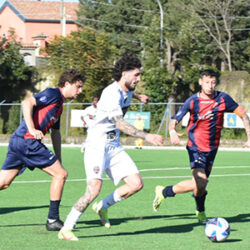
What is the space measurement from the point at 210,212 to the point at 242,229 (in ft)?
4.94

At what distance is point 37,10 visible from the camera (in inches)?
3314

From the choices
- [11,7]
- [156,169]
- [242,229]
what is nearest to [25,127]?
[242,229]

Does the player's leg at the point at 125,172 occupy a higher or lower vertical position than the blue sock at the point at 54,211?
higher

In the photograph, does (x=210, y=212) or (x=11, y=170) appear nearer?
(x=11, y=170)

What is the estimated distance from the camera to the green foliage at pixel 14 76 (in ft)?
142

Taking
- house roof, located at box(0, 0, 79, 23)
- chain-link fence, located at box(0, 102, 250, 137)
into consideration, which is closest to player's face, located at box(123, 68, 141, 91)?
chain-link fence, located at box(0, 102, 250, 137)

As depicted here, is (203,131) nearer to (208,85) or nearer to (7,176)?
(208,85)

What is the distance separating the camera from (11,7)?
81625mm

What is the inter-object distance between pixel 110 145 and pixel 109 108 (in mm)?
540

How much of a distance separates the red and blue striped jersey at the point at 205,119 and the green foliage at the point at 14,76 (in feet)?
114

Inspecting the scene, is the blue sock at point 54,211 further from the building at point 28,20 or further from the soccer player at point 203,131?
the building at point 28,20

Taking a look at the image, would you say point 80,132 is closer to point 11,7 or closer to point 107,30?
point 107,30

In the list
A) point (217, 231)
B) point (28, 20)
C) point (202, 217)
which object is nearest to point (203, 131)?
point (202, 217)

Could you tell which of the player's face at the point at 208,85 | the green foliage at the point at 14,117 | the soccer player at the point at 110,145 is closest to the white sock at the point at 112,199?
the soccer player at the point at 110,145
